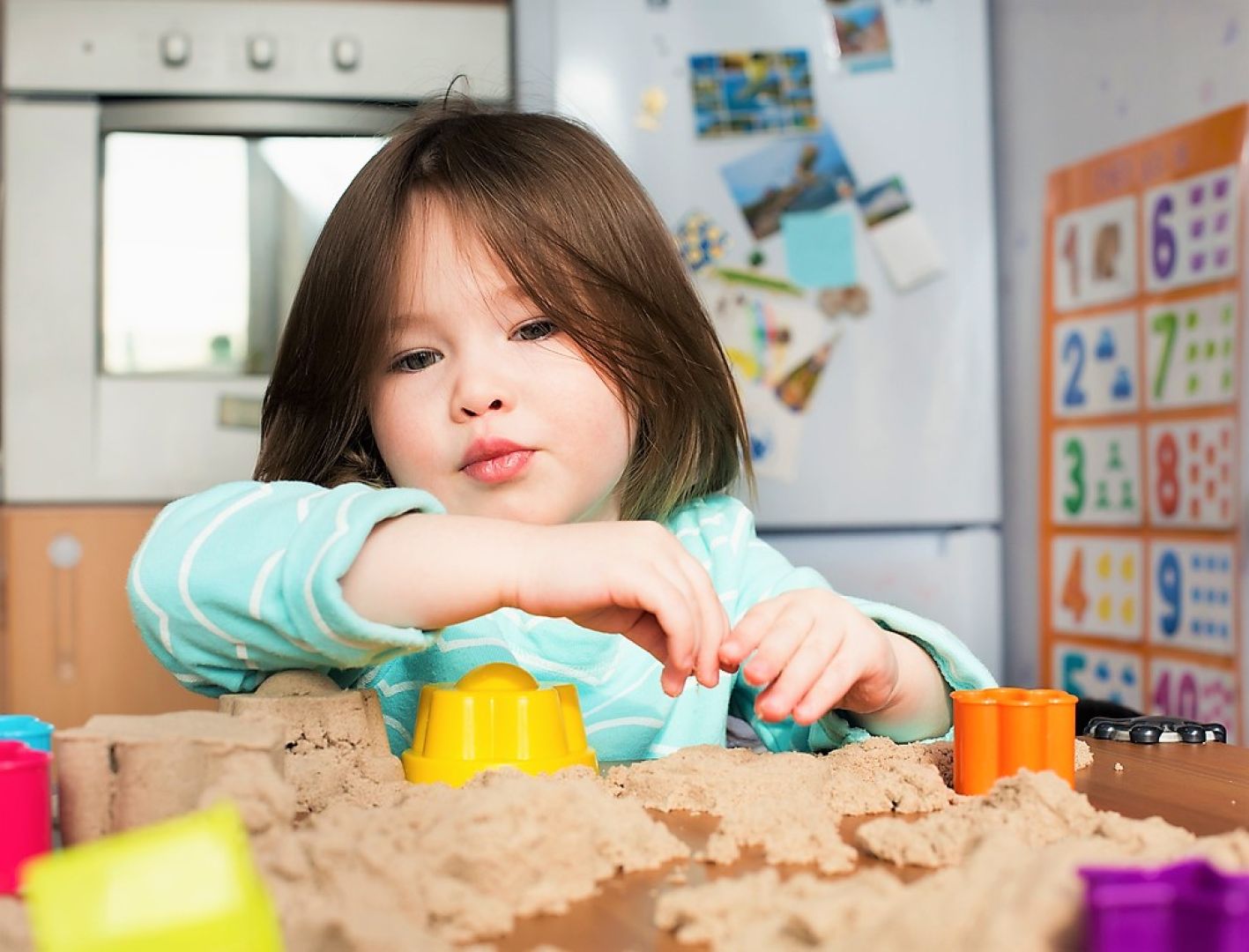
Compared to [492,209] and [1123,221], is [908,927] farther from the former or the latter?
[1123,221]

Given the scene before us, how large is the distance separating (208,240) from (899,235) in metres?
1.08

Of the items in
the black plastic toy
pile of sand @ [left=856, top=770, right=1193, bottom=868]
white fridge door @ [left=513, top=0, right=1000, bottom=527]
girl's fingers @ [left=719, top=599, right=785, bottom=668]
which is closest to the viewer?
pile of sand @ [left=856, top=770, right=1193, bottom=868]

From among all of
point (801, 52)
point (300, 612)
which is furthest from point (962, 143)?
point (300, 612)

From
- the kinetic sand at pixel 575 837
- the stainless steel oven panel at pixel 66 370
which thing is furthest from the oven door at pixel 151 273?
the kinetic sand at pixel 575 837

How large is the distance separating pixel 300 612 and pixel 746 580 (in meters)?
0.48

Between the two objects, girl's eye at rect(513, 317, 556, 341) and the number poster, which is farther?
the number poster

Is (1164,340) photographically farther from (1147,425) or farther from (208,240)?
(208,240)

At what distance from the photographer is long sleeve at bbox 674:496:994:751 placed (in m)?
0.83

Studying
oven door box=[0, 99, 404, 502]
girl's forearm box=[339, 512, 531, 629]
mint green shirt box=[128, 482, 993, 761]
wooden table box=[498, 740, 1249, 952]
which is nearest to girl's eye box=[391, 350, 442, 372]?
mint green shirt box=[128, 482, 993, 761]

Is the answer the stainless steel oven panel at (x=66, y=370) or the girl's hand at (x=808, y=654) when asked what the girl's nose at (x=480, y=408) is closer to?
the girl's hand at (x=808, y=654)

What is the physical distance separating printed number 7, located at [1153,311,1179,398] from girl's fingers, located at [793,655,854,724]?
4.04ft

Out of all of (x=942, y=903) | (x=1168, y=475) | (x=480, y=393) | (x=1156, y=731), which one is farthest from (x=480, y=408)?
(x=1168, y=475)

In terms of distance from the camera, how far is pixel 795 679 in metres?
0.68

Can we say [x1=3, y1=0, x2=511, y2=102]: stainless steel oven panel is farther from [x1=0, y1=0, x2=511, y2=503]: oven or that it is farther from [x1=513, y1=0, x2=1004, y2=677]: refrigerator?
[x1=513, y1=0, x2=1004, y2=677]: refrigerator
